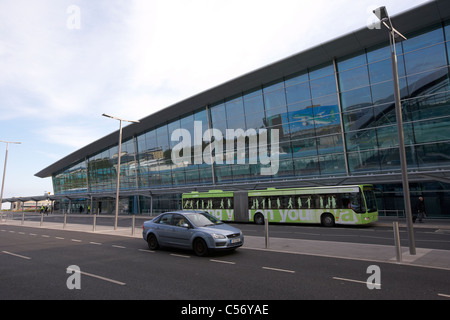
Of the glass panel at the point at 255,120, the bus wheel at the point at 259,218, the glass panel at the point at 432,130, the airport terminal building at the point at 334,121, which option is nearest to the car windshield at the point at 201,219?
the bus wheel at the point at 259,218

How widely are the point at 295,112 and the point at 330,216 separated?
1342cm

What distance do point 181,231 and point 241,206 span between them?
14278 millimetres

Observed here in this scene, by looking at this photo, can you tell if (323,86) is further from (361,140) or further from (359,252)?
(359,252)

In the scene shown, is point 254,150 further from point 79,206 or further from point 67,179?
point 67,179

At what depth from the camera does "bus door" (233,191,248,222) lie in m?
23.6

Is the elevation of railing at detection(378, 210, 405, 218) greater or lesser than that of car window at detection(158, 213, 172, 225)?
lesser

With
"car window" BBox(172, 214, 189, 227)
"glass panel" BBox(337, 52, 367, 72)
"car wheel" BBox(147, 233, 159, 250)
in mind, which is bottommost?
"car wheel" BBox(147, 233, 159, 250)

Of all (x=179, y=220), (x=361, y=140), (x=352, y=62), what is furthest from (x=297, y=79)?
(x=179, y=220)

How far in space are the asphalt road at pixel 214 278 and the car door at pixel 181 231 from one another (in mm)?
420

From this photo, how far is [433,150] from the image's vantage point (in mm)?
22000

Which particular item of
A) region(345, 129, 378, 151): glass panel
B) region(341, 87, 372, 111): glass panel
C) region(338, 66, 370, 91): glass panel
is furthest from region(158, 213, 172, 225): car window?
region(338, 66, 370, 91): glass panel

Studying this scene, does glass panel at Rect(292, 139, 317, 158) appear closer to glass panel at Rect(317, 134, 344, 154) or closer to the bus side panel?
glass panel at Rect(317, 134, 344, 154)

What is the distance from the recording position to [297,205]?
67.4ft

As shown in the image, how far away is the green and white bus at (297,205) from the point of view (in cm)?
1819
